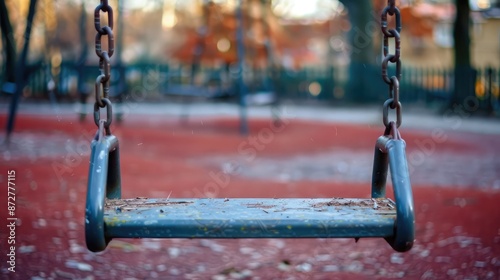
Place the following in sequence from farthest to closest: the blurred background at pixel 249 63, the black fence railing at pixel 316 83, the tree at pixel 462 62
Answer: the black fence railing at pixel 316 83 → the tree at pixel 462 62 → the blurred background at pixel 249 63

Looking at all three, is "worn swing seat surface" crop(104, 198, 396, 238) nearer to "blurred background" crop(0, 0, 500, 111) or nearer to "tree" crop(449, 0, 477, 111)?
"blurred background" crop(0, 0, 500, 111)

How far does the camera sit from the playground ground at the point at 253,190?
2.92 meters

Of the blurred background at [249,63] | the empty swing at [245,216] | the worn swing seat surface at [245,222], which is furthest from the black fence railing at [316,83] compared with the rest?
the worn swing seat surface at [245,222]

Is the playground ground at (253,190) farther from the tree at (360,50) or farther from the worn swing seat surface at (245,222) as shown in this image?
the tree at (360,50)

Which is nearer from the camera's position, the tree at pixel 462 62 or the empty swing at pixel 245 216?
the empty swing at pixel 245 216

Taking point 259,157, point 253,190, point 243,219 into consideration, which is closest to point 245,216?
point 243,219

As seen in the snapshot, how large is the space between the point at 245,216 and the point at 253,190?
3.05 meters

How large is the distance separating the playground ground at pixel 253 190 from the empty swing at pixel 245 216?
93cm

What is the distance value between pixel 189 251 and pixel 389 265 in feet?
3.29

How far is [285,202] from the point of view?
6.70 ft

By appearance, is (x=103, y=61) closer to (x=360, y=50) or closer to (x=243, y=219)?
(x=243, y=219)

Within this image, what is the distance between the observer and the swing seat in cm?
171

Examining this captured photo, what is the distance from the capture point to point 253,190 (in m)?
4.81

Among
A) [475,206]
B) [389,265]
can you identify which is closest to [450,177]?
[475,206]
